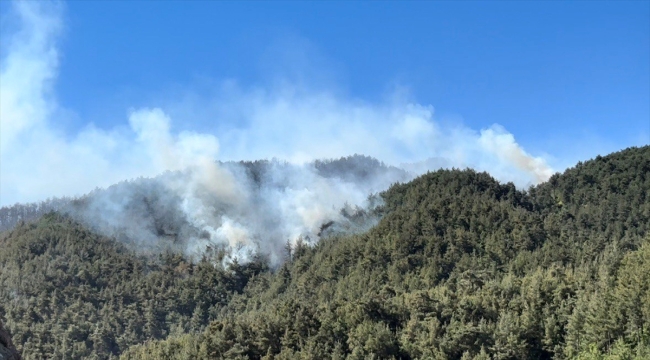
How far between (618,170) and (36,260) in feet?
363

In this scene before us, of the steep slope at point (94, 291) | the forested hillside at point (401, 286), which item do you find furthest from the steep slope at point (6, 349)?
the steep slope at point (94, 291)

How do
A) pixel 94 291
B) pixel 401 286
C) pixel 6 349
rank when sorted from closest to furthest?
pixel 6 349 < pixel 401 286 < pixel 94 291

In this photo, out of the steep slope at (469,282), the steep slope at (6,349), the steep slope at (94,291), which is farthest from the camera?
the steep slope at (94,291)

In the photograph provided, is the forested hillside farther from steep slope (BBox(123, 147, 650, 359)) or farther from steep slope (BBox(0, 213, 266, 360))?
steep slope (BBox(0, 213, 266, 360))

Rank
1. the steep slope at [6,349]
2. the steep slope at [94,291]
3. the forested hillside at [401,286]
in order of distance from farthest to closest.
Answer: the steep slope at [94,291]
the forested hillside at [401,286]
the steep slope at [6,349]

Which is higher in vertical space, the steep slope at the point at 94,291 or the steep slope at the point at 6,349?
the steep slope at the point at 94,291

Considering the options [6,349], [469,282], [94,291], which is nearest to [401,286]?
[469,282]

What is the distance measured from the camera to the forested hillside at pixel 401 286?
60875 millimetres

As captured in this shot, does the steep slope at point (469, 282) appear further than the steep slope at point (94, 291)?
No

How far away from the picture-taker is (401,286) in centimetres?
9644

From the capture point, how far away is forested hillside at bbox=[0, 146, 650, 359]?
6088cm

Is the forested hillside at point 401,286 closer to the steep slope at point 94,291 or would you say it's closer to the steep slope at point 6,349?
the steep slope at point 94,291

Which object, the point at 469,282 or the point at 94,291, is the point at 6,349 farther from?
the point at 94,291

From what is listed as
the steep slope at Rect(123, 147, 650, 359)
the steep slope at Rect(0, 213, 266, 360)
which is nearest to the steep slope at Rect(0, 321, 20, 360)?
the steep slope at Rect(123, 147, 650, 359)
